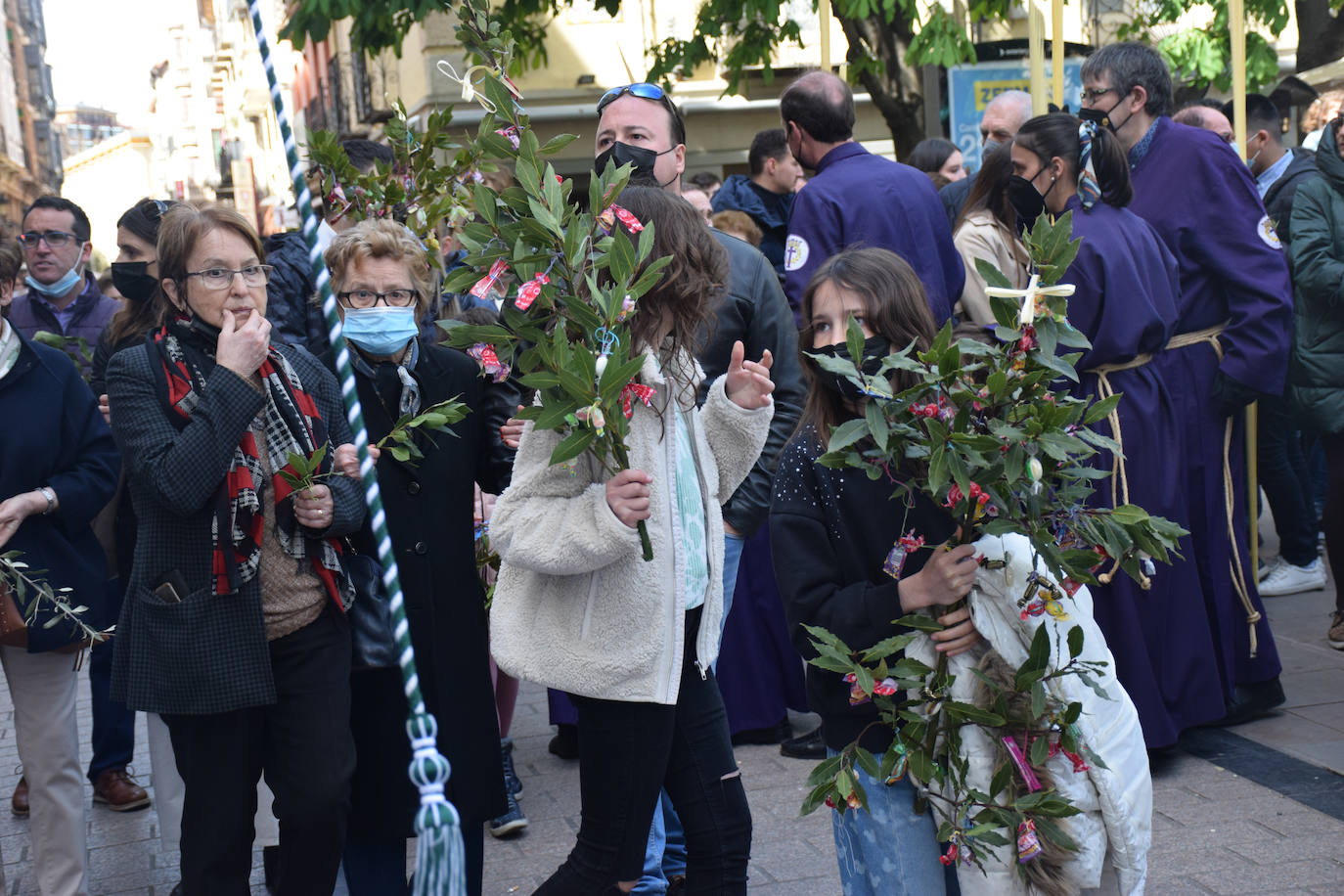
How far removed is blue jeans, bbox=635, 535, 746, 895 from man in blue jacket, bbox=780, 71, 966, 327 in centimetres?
102

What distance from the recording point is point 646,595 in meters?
2.89

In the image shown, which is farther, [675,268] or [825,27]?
[825,27]

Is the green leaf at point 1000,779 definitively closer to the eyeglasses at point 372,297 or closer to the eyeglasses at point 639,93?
the eyeglasses at point 372,297

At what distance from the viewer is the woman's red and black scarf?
10.0 ft

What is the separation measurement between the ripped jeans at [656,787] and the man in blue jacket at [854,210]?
1.91 m

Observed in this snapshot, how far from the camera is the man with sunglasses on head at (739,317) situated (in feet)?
13.4

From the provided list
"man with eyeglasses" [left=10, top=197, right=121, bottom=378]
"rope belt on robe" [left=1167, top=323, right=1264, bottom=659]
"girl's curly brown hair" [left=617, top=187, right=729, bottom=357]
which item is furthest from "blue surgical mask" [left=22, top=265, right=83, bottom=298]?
"rope belt on robe" [left=1167, top=323, right=1264, bottom=659]

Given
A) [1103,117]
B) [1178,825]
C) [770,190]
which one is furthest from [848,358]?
[770,190]

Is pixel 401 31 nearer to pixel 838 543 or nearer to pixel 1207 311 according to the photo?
pixel 1207 311

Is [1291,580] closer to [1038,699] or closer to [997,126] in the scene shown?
[997,126]

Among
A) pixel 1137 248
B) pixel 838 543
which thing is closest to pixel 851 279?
pixel 838 543

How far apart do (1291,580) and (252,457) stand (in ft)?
19.4

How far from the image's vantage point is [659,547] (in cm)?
292

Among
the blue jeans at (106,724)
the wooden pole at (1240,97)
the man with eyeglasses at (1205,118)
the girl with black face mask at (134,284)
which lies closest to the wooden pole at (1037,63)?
the wooden pole at (1240,97)
